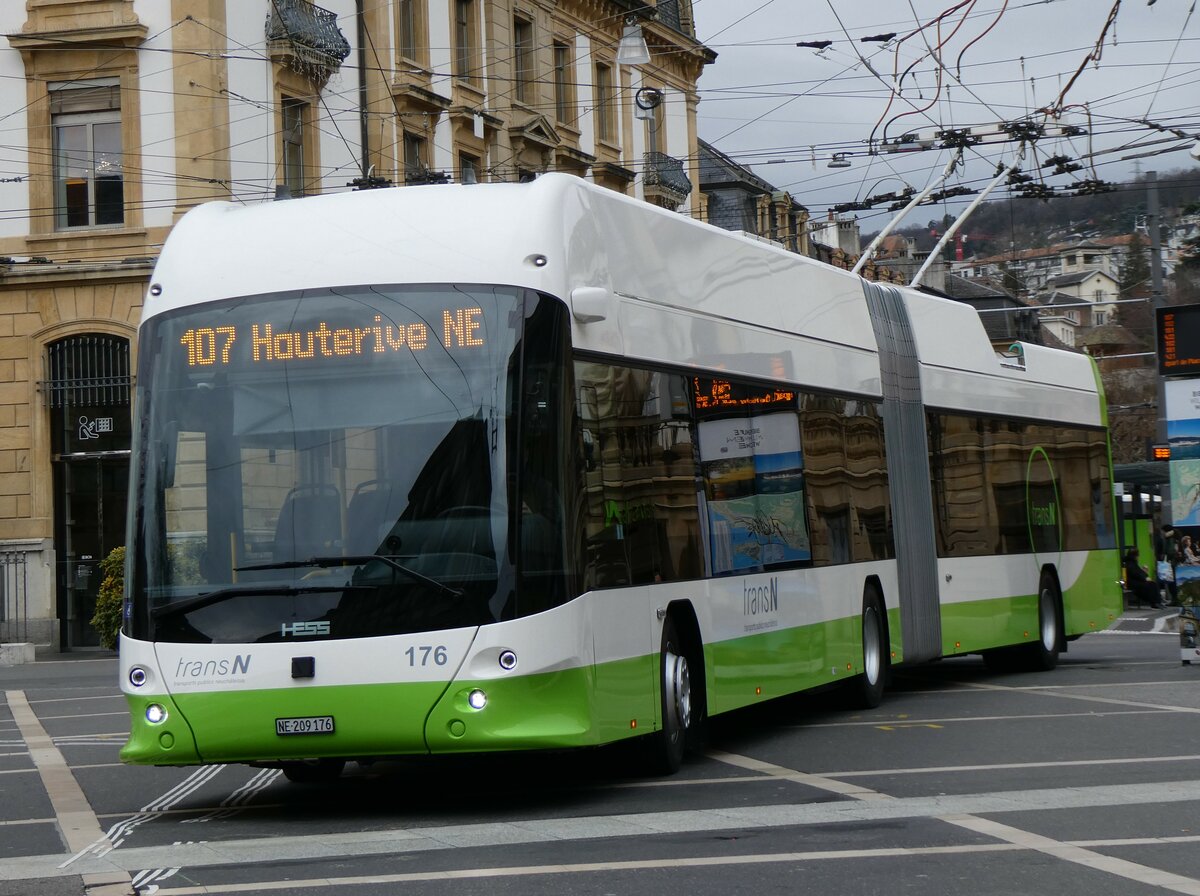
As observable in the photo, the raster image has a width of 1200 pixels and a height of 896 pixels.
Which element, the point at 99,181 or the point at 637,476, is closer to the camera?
the point at 637,476

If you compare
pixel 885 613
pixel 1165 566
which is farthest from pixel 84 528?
pixel 1165 566

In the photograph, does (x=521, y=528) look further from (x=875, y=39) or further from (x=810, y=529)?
(x=875, y=39)

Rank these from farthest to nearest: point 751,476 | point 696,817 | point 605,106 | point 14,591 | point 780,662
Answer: point 605,106
point 14,591
point 780,662
point 751,476
point 696,817

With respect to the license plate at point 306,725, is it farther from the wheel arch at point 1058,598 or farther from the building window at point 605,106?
the building window at point 605,106

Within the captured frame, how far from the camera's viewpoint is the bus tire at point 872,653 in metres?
16.5

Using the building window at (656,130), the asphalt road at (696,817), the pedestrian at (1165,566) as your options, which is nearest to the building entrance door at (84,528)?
the asphalt road at (696,817)

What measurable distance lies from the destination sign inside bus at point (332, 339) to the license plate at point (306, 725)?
1885 mm

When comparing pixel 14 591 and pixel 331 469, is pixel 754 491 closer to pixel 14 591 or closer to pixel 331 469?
pixel 331 469

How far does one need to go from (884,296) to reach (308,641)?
8933mm

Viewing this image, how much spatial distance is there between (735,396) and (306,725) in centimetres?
438

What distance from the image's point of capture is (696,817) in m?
10.1

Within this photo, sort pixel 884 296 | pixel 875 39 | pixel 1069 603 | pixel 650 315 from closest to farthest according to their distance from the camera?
pixel 650 315 → pixel 884 296 → pixel 1069 603 → pixel 875 39

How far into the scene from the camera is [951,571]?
1869 centimetres

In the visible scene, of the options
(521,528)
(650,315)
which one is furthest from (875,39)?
(521,528)
